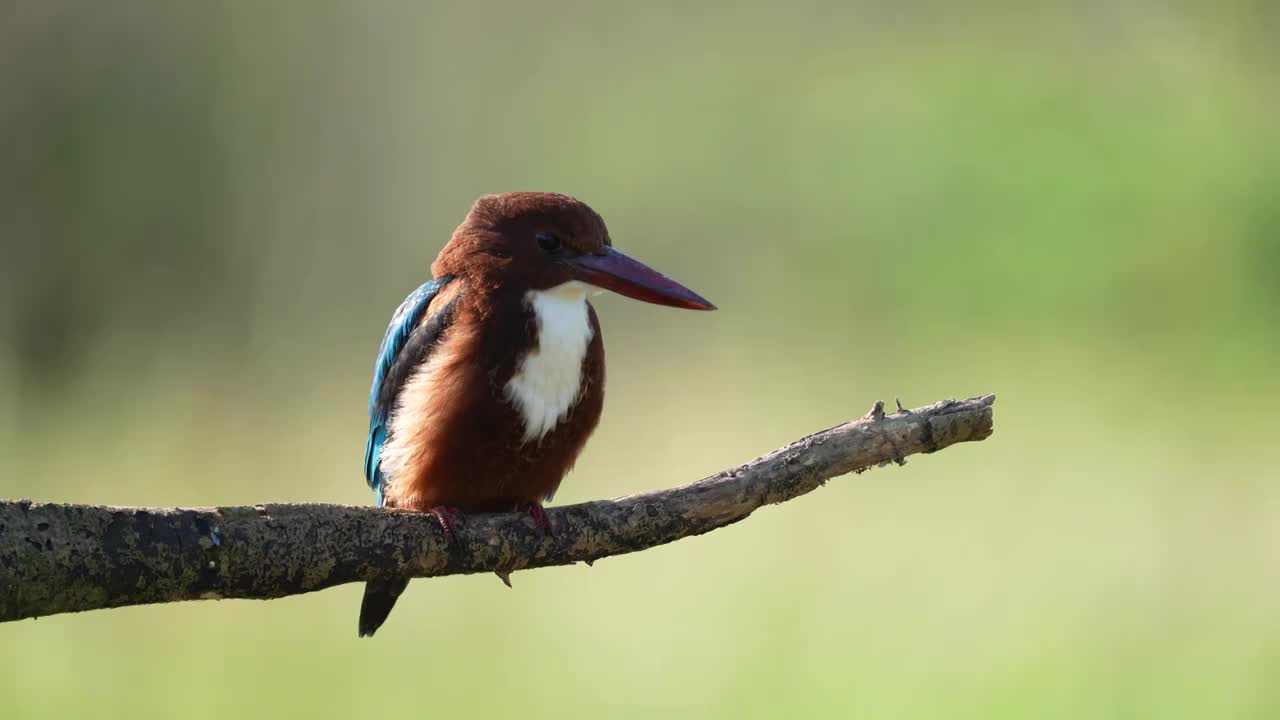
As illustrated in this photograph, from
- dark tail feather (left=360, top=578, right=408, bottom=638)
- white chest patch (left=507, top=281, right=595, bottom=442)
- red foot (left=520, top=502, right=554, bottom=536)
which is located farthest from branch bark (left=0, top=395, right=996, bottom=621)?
dark tail feather (left=360, top=578, right=408, bottom=638)

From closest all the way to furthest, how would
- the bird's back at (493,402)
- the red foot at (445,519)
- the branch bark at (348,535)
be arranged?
the branch bark at (348,535), the red foot at (445,519), the bird's back at (493,402)

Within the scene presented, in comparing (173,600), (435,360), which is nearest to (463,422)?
(435,360)

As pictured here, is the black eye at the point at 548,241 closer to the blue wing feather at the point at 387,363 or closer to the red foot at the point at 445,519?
the blue wing feather at the point at 387,363

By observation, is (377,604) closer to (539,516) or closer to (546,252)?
(539,516)

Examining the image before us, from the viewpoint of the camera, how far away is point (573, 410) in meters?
1.82

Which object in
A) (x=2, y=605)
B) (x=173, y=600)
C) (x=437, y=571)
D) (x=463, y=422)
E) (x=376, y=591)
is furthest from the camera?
(x=376, y=591)

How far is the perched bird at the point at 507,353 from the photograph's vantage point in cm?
175

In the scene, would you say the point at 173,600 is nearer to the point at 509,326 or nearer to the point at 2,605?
the point at 2,605

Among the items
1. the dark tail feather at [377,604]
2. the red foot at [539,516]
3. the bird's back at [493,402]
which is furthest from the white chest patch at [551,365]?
the dark tail feather at [377,604]

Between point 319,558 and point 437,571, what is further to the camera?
point 437,571

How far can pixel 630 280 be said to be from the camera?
1.80 m

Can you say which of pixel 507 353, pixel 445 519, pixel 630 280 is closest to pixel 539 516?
pixel 445 519

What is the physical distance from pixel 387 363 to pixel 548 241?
0.35 meters

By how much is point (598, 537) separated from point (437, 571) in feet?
0.73
